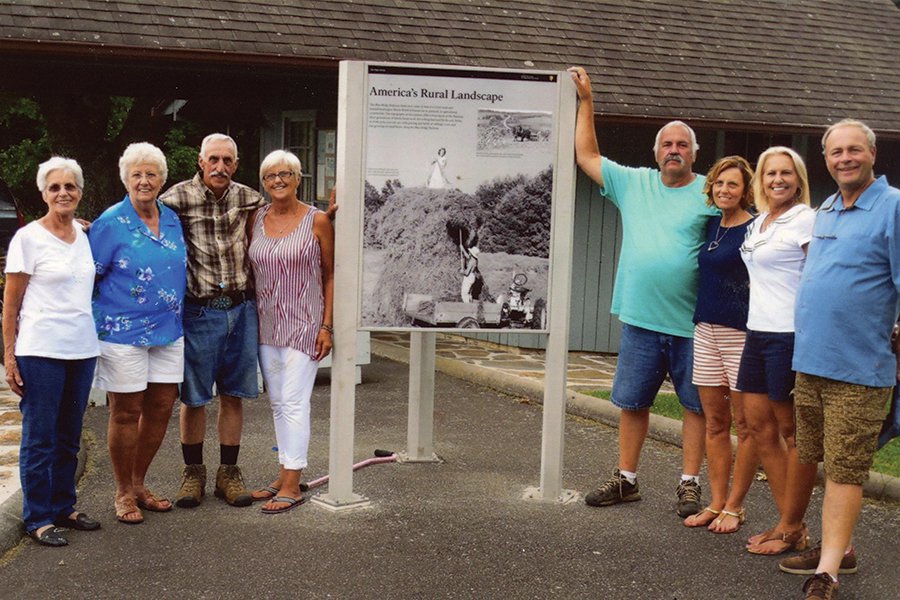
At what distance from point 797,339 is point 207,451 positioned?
4000 millimetres

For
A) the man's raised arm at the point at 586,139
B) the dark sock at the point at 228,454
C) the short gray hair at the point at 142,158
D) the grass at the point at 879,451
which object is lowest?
the grass at the point at 879,451

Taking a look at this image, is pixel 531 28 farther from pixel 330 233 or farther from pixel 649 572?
pixel 649 572

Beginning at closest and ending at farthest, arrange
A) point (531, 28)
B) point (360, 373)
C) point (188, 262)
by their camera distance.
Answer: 1. point (188, 262)
2. point (360, 373)
3. point (531, 28)

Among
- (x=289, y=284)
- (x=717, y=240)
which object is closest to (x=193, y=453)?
(x=289, y=284)

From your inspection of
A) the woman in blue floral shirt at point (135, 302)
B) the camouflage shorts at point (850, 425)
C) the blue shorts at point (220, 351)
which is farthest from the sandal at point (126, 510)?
the camouflage shorts at point (850, 425)

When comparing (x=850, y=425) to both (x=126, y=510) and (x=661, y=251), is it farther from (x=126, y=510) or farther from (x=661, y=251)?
(x=126, y=510)

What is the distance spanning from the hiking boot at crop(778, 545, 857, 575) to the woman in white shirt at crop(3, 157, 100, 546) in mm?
3326

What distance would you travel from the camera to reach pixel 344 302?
599 cm

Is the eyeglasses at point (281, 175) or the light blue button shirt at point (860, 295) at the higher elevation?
the eyeglasses at point (281, 175)

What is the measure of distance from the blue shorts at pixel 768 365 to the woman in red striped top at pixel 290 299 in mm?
2119

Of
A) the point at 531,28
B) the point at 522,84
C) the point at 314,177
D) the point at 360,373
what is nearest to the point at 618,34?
the point at 531,28

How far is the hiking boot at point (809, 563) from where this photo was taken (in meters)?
5.15

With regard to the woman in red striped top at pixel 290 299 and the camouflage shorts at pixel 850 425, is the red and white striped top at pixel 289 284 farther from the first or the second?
the camouflage shorts at pixel 850 425

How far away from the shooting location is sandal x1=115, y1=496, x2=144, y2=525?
5.69 meters
